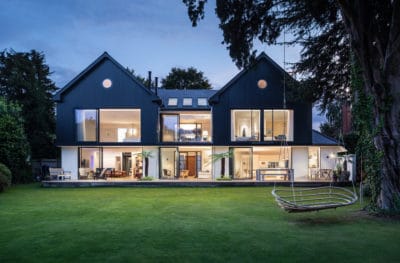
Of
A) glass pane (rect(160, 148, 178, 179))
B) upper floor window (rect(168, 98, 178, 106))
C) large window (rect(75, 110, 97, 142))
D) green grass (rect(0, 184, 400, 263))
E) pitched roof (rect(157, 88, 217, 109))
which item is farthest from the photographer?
upper floor window (rect(168, 98, 178, 106))

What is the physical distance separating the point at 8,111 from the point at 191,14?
1589 centimetres

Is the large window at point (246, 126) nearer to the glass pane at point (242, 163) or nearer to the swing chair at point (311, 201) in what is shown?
the glass pane at point (242, 163)

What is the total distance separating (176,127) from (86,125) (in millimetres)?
5680

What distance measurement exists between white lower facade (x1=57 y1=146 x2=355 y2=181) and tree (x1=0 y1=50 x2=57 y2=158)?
717 centimetres

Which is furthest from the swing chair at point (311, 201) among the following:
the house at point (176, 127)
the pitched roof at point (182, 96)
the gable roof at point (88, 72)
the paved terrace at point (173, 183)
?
the gable roof at point (88, 72)

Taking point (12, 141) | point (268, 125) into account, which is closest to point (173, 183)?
point (268, 125)

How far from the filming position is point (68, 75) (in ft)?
227

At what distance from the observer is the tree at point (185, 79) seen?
4334 cm

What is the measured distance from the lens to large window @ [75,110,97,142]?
2403 centimetres

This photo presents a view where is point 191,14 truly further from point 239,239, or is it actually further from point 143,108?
point 143,108

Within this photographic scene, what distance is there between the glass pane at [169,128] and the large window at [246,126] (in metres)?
3.70

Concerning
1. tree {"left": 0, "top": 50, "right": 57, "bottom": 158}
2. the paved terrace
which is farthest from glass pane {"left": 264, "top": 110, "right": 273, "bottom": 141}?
tree {"left": 0, "top": 50, "right": 57, "bottom": 158}

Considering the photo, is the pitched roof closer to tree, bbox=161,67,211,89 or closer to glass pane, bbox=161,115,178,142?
glass pane, bbox=161,115,178,142

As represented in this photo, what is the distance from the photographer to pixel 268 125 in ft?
78.7
